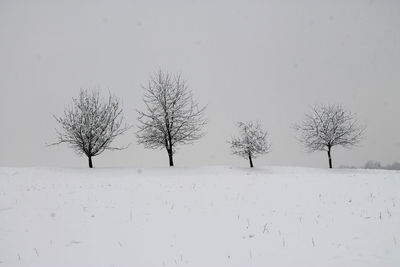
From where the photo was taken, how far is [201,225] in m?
9.62

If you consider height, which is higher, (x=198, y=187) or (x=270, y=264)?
(x=198, y=187)

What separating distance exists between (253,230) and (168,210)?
3394 mm

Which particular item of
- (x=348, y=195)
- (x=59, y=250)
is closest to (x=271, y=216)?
(x=348, y=195)

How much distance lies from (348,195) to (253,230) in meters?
5.87

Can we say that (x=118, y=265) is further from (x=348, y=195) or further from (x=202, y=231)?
(x=348, y=195)

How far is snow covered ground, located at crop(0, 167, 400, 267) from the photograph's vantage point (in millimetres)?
7371

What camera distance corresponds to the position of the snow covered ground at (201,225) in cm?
737

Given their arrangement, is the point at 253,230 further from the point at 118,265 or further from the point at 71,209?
the point at 71,209

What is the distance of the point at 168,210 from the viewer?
11164mm

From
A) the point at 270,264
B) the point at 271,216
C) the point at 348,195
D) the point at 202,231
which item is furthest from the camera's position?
the point at 348,195

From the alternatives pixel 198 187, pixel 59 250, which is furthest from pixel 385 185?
pixel 59 250

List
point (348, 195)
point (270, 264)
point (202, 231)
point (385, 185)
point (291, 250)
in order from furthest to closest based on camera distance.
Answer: point (385, 185) → point (348, 195) → point (202, 231) → point (291, 250) → point (270, 264)

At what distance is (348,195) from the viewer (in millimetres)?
12805

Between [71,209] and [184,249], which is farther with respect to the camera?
[71,209]
